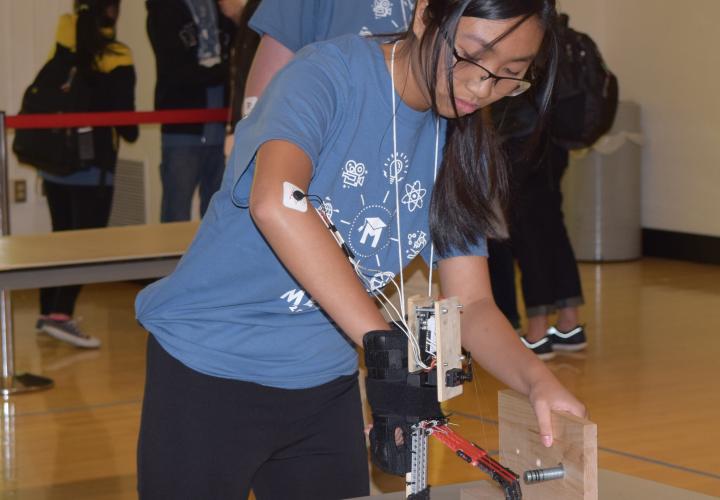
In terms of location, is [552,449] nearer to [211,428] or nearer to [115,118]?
[211,428]

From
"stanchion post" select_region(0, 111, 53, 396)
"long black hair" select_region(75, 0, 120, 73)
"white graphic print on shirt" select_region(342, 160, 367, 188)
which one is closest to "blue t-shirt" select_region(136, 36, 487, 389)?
"white graphic print on shirt" select_region(342, 160, 367, 188)

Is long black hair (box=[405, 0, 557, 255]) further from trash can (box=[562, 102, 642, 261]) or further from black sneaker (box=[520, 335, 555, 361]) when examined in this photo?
trash can (box=[562, 102, 642, 261])

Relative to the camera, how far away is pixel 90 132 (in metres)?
6.54

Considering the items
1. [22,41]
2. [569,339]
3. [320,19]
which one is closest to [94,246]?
[320,19]

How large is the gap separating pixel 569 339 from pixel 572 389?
695mm

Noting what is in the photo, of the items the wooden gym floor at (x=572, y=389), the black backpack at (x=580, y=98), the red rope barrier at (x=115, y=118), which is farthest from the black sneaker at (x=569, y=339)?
the red rope barrier at (x=115, y=118)

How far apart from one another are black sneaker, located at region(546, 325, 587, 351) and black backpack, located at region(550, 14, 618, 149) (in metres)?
0.81

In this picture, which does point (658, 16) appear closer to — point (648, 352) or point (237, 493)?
point (648, 352)

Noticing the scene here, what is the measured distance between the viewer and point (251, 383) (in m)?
1.77

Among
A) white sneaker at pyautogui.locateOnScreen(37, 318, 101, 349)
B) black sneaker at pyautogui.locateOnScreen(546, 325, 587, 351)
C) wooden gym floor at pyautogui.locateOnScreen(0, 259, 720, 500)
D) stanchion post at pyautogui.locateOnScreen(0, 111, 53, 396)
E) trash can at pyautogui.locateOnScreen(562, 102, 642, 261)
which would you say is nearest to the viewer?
wooden gym floor at pyautogui.locateOnScreen(0, 259, 720, 500)

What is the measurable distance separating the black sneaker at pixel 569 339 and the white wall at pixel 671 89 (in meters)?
2.70

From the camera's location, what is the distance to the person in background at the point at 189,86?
6.45m

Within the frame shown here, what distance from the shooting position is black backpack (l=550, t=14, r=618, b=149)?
510 cm

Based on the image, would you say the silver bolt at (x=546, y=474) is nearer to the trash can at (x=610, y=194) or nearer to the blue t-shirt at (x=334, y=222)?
the blue t-shirt at (x=334, y=222)
